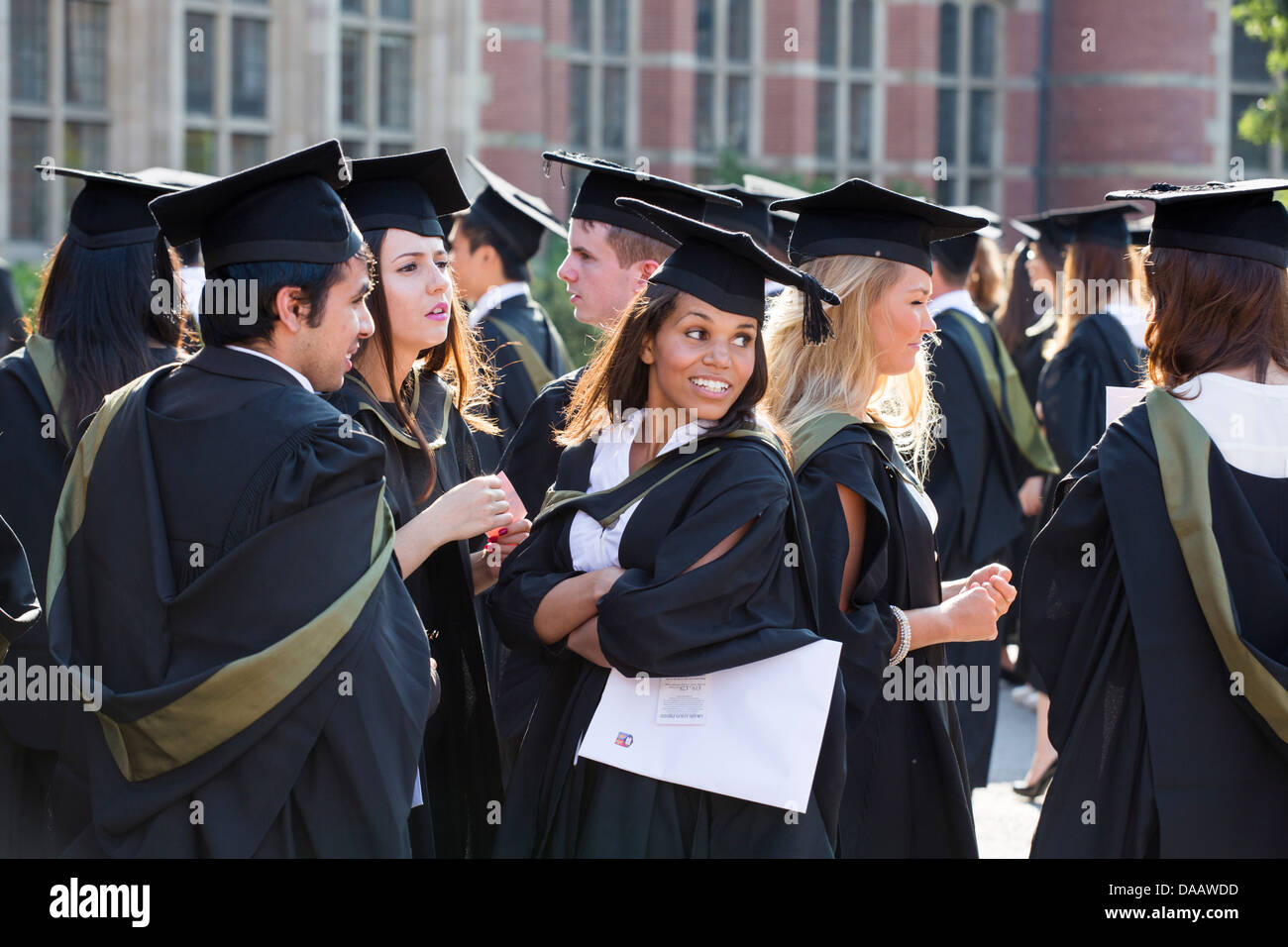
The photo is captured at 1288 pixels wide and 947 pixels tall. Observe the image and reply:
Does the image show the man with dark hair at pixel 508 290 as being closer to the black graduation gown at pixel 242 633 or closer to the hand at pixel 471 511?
the hand at pixel 471 511

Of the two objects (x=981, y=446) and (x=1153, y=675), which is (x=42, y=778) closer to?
(x=1153, y=675)

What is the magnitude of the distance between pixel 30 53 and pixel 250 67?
1.69 m

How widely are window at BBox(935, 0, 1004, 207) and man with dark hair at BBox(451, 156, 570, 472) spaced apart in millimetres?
11691

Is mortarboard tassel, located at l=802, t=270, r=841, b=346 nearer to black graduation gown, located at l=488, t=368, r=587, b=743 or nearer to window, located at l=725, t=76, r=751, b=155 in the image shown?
black graduation gown, located at l=488, t=368, r=587, b=743

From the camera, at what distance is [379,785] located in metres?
2.44

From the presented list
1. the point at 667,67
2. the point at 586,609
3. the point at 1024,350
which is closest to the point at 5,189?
the point at 667,67

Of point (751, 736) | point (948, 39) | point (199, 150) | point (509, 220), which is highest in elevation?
point (948, 39)

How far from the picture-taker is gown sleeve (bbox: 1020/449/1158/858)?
109 inches

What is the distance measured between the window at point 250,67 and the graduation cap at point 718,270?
992 centimetres

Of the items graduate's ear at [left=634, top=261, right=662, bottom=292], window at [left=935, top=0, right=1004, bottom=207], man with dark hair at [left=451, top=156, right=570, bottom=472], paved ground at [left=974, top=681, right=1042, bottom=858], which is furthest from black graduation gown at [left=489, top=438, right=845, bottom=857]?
window at [left=935, top=0, right=1004, bottom=207]

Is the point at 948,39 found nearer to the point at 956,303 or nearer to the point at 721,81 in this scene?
the point at 721,81

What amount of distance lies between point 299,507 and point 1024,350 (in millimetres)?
5552

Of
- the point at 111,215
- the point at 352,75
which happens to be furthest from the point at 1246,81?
the point at 111,215

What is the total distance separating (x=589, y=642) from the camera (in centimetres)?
274
